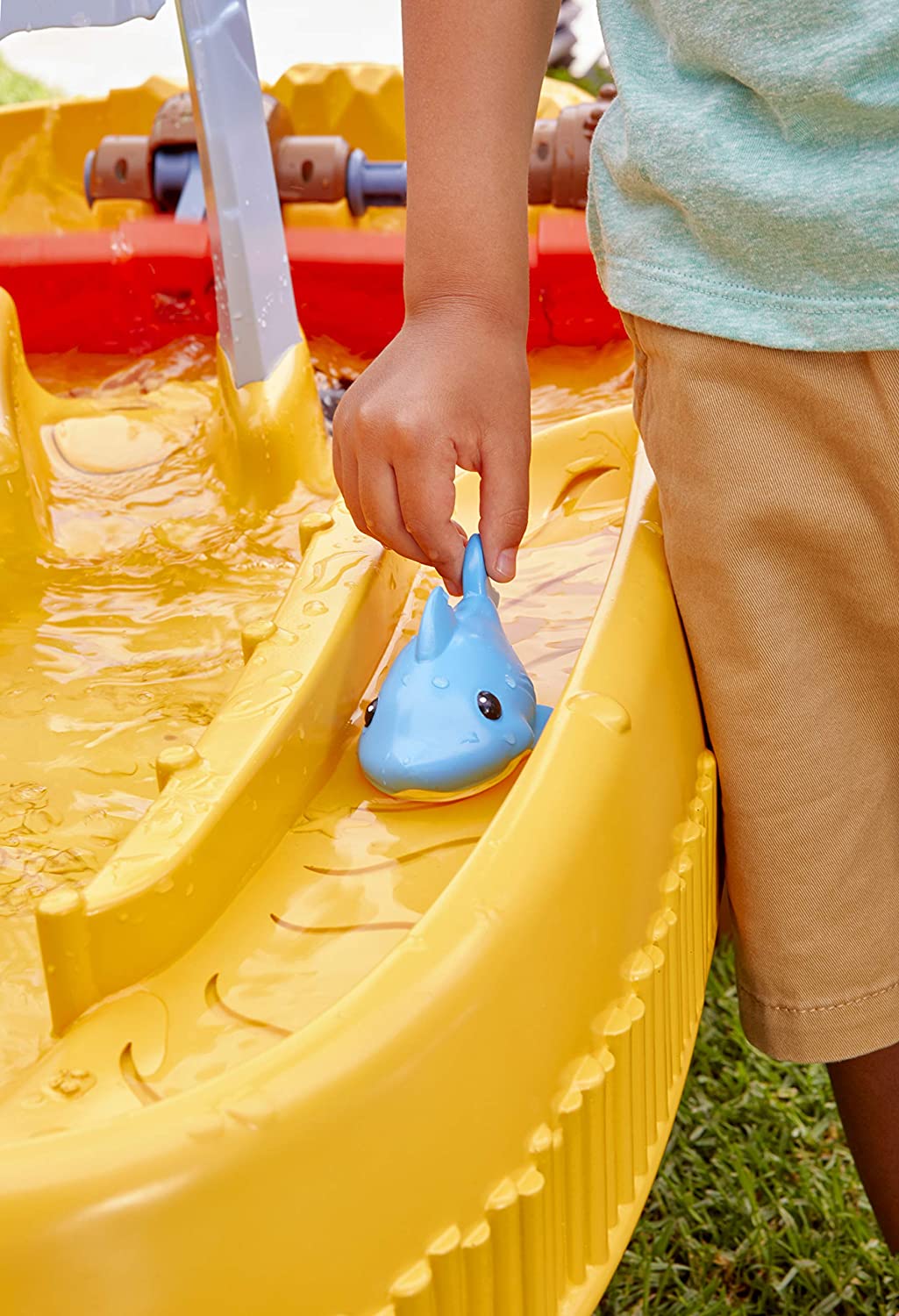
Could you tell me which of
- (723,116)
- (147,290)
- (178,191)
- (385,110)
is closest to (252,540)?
(723,116)

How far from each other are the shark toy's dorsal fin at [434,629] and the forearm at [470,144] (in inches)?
5.7

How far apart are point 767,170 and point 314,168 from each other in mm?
1429

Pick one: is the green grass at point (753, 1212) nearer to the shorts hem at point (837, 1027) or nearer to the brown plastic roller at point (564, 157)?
the shorts hem at point (837, 1027)

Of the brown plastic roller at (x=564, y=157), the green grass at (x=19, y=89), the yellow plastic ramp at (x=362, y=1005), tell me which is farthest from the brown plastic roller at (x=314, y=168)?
the green grass at (x=19, y=89)

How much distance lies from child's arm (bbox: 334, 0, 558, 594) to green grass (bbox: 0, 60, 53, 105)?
372 centimetres

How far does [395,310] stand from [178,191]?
0.39 meters

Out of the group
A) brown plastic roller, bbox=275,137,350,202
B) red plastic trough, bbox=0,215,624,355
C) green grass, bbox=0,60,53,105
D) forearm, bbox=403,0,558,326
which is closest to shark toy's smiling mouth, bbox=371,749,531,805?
forearm, bbox=403,0,558,326

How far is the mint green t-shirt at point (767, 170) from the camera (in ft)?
1.89

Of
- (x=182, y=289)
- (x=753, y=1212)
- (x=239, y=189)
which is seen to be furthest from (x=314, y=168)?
(x=753, y=1212)

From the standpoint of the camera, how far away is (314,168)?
191cm

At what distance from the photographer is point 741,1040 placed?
4.20ft

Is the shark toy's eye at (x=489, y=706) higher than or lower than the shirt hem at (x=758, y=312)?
lower

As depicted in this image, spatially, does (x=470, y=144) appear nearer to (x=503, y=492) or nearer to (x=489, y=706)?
(x=503, y=492)

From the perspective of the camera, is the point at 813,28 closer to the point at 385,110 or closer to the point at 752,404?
the point at 752,404
